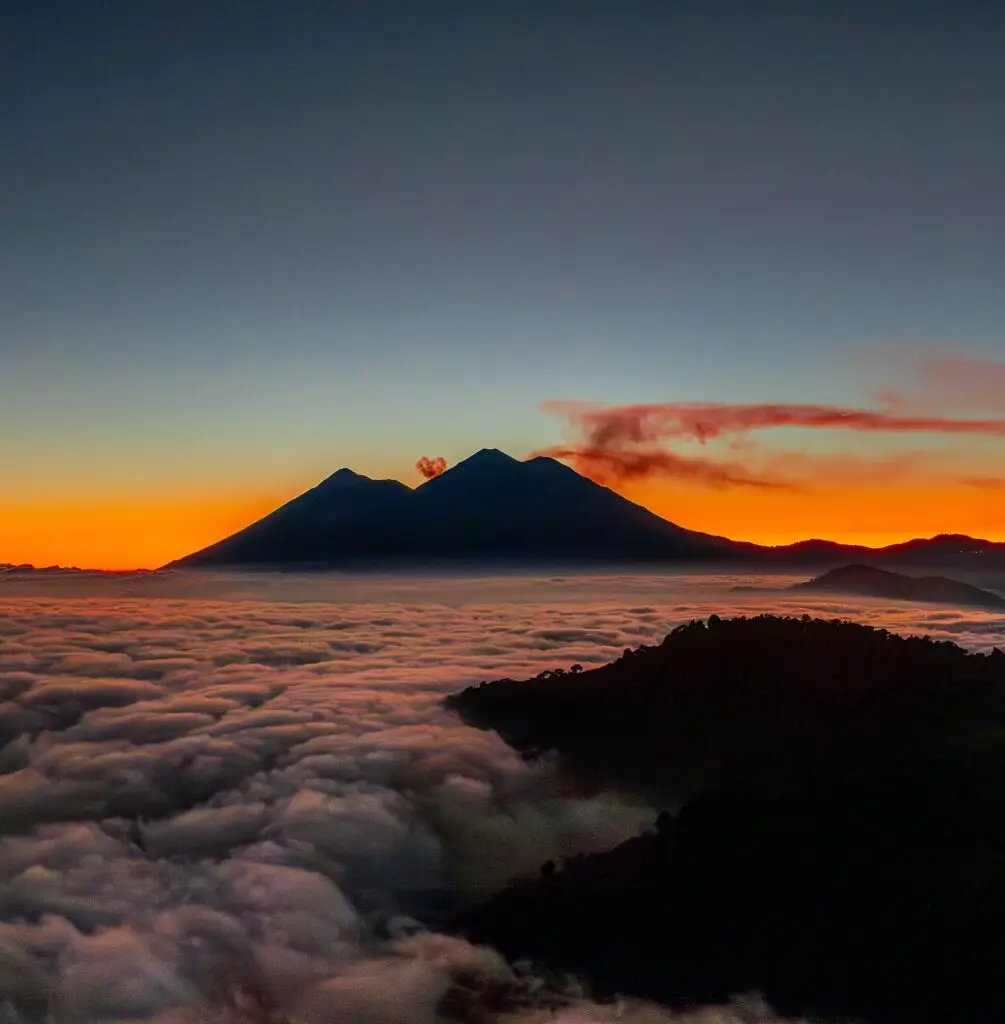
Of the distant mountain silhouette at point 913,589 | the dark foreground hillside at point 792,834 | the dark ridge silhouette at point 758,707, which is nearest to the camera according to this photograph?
the dark foreground hillside at point 792,834

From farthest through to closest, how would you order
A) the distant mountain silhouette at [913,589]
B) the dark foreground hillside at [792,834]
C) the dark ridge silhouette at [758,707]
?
the distant mountain silhouette at [913,589] < the dark ridge silhouette at [758,707] < the dark foreground hillside at [792,834]

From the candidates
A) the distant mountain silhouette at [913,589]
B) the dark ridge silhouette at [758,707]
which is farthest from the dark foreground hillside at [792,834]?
the distant mountain silhouette at [913,589]

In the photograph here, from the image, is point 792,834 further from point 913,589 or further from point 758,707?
point 913,589

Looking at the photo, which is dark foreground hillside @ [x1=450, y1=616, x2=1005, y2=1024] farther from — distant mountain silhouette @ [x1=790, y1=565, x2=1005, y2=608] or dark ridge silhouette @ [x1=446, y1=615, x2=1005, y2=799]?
distant mountain silhouette @ [x1=790, y1=565, x2=1005, y2=608]

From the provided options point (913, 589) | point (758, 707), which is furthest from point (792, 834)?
point (913, 589)

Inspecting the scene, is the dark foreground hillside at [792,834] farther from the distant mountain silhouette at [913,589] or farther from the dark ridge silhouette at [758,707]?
the distant mountain silhouette at [913,589]

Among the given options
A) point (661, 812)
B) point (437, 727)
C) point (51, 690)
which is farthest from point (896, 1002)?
point (51, 690)

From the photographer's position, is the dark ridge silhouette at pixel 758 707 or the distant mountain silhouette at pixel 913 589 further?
the distant mountain silhouette at pixel 913 589

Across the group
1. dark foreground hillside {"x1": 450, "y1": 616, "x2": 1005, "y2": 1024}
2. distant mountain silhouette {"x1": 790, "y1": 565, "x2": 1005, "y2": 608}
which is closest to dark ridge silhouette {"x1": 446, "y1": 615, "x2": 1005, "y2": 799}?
dark foreground hillside {"x1": 450, "y1": 616, "x2": 1005, "y2": 1024}
